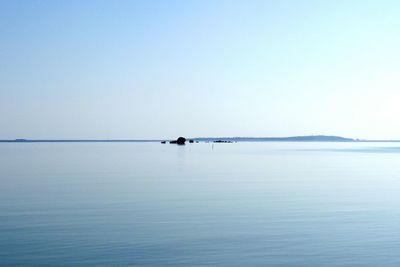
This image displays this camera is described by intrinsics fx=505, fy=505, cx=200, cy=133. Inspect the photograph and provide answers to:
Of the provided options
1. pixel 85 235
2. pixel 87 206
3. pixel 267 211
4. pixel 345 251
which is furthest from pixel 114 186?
pixel 345 251

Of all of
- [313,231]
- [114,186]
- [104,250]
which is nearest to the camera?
[104,250]

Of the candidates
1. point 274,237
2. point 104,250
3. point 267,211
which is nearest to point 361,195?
point 267,211

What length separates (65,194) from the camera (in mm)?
36906

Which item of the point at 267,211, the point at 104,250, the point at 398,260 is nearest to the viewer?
the point at 398,260

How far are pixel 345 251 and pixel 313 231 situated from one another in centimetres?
384

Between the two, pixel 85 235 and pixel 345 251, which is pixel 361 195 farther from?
pixel 85 235

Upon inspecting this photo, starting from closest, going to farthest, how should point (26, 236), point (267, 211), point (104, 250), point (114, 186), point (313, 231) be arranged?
point (104, 250)
point (26, 236)
point (313, 231)
point (267, 211)
point (114, 186)

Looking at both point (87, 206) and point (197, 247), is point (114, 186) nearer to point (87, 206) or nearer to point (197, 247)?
point (87, 206)

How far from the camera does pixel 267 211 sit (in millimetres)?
28859

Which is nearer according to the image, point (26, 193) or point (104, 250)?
point (104, 250)

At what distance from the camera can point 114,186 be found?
43438 mm

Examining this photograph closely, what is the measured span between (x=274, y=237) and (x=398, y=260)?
17.4ft

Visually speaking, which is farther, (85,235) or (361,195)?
(361,195)

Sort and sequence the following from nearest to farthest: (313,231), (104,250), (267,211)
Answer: (104,250)
(313,231)
(267,211)
